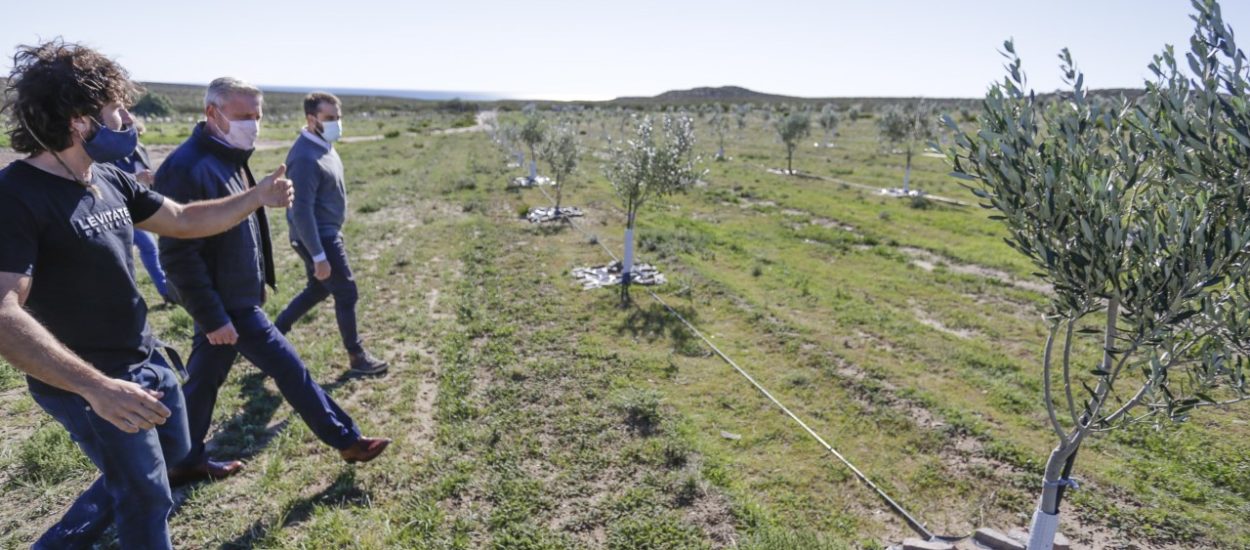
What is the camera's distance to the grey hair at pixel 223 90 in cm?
479

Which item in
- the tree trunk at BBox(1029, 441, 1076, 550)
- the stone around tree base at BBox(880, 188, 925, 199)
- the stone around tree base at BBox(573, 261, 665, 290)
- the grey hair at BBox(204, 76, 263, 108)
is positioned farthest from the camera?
the stone around tree base at BBox(880, 188, 925, 199)

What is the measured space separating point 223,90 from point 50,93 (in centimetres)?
202

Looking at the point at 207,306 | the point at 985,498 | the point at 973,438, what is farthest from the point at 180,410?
the point at 973,438

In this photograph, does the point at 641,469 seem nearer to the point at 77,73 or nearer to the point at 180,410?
the point at 180,410

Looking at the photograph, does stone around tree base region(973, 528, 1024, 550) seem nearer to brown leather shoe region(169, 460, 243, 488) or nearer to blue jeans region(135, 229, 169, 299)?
brown leather shoe region(169, 460, 243, 488)

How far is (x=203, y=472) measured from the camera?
5.34 metres

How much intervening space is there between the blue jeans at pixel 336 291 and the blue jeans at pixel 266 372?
77.0 inches

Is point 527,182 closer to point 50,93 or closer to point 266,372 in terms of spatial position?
point 266,372

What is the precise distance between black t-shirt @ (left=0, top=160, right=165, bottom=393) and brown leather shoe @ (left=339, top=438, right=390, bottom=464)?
83.8 inches

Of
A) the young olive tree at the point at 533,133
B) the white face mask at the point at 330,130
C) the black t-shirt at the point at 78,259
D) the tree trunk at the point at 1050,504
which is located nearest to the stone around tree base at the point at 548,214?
the young olive tree at the point at 533,133

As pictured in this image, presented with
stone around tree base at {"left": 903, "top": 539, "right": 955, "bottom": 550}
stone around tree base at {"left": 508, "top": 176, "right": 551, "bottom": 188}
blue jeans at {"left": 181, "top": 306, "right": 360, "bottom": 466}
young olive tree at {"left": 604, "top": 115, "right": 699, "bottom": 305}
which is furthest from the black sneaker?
stone around tree base at {"left": 508, "top": 176, "right": 551, "bottom": 188}

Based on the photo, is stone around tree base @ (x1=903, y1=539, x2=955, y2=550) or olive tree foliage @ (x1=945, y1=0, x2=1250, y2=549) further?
stone around tree base @ (x1=903, y1=539, x2=955, y2=550)

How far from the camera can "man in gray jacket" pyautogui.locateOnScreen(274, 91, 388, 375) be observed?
662 cm

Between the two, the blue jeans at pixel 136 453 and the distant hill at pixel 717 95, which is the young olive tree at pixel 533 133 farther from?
the distant hill at pixel 717 95
